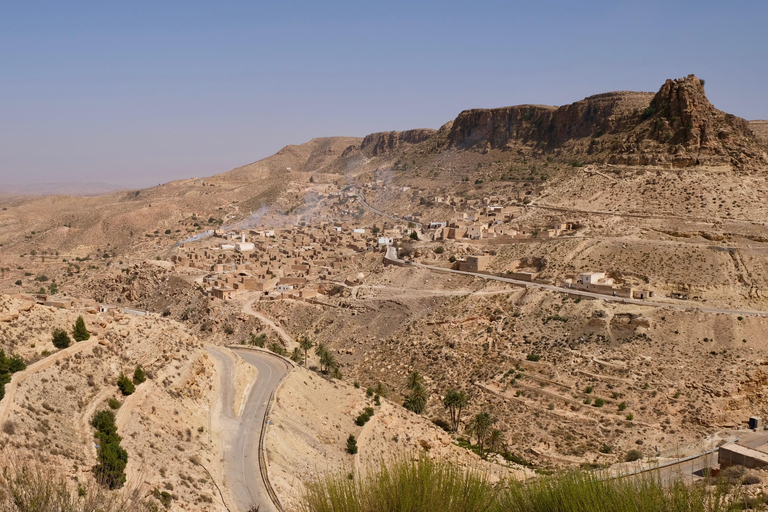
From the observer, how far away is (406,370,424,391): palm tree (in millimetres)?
32219

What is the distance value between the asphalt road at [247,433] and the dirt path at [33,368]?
4.30 meters

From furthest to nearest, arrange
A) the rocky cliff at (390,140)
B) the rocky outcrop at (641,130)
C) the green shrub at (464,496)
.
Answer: the rocky cliff at (390,140)
the rocky outcrop at (641,130)
the green shrub at (464,496)

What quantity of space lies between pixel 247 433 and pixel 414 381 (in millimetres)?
14182

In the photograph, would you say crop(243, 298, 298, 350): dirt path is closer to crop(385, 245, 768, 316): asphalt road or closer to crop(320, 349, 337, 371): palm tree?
crop(320, 349, 337, 371): palm tree

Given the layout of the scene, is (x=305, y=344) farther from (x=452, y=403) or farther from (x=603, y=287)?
(x=603, y=287)

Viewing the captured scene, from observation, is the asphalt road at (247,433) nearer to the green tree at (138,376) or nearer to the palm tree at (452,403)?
the green tree at (138,376)

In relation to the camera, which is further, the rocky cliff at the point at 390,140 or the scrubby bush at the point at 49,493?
the rocky cliff at the point at 390,140

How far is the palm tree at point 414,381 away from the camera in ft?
106

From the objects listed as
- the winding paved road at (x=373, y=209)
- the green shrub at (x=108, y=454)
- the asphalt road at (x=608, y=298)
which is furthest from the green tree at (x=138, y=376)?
the winding paved road at (x=373, y=209)

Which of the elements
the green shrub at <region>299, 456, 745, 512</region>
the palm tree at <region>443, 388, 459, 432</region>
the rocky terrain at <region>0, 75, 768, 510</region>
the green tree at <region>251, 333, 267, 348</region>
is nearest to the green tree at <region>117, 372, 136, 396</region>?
the rocky terrain at <region>0, 75, 768, 510</region>

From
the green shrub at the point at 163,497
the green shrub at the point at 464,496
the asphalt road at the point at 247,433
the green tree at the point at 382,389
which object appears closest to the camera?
the green shrub at the point at 464,496

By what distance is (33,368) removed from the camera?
625 inches

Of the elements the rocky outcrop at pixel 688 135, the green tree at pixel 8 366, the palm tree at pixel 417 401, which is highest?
the rocky outcrop at pixel 688 135

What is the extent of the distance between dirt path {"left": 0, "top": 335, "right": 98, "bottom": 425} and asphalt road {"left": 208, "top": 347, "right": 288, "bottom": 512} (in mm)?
4301
